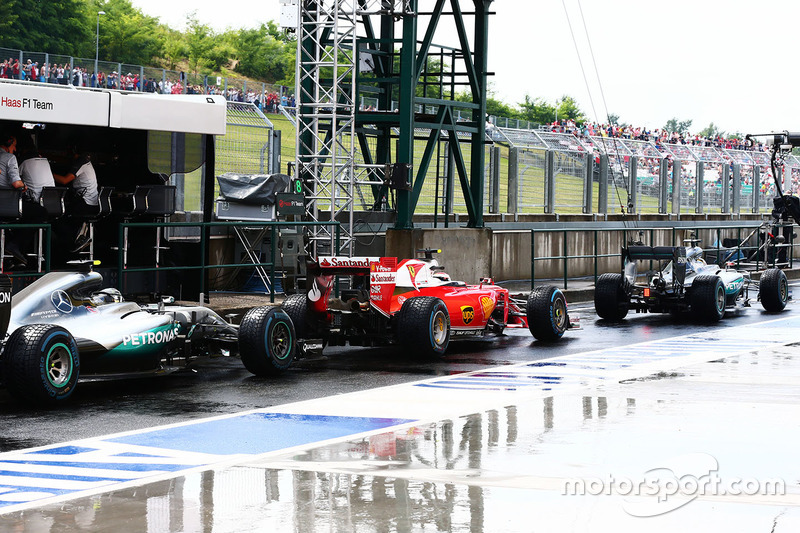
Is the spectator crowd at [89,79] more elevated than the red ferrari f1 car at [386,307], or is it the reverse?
the spectator crowd at [89,79]

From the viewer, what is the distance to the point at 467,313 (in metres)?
16.4

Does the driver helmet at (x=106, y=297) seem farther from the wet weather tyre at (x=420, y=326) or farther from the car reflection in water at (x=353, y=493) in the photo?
the car reflection in water at (x=353, y=493)

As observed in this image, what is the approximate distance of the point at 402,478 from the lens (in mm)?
8242

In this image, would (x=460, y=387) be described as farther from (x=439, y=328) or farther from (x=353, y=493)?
(x=353, y=493)

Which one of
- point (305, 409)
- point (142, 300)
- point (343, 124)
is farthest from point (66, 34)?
point (305, 409)

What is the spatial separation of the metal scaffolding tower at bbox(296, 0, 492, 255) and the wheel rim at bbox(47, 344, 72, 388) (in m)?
11.1

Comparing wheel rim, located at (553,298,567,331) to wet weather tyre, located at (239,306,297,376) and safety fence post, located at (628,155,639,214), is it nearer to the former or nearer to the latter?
wet weather tyre, located at (239,306,297,376)

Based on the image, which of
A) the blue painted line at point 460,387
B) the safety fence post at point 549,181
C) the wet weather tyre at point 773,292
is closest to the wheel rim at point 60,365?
the blue painted line at point 460,387

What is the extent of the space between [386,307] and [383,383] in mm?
2399

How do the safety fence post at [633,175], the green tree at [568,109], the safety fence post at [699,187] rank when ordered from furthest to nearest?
the green tree at [568,109] < the safety fence post at [699,187] < the safety fence post at [633,175]

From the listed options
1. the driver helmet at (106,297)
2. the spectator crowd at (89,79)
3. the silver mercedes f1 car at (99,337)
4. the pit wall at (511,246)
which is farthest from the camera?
the spectator crowd at (89,79)

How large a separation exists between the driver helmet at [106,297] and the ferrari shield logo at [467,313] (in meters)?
4.91

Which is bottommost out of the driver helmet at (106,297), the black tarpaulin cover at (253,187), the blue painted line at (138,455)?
the blue painted line at (138,455)

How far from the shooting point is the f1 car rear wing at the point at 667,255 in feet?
68.0
